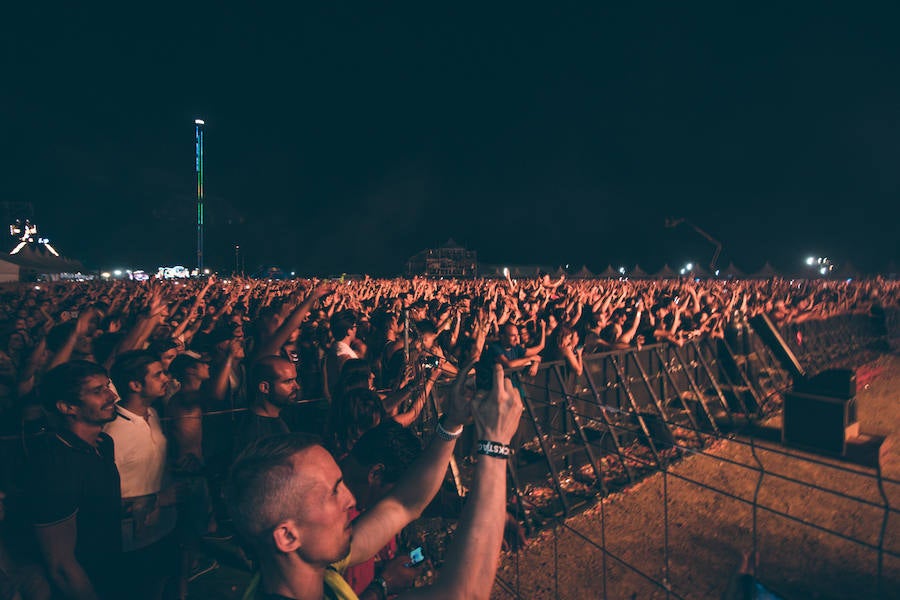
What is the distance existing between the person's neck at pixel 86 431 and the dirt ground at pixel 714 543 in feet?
9.49

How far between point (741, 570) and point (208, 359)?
521 cm

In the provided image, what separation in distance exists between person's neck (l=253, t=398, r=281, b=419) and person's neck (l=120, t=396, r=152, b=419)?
2.44 feet

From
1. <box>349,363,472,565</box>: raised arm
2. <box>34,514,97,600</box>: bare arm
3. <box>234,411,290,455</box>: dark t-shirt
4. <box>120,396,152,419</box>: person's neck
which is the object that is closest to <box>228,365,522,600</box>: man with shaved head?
<box>349,363,472,565</box>: raised arm

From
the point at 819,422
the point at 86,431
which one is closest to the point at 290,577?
the point at 86,431

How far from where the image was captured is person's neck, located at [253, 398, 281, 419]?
3.57 m

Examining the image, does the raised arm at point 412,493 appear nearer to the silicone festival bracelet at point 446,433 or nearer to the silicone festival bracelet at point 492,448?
the silicone festival bracelet at point 446,433

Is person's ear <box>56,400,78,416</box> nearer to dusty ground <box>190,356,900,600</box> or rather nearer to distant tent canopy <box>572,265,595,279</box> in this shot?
dusty ground <box>190,356,900,600</box>

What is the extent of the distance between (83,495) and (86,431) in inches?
15.6

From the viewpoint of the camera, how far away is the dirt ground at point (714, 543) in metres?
4.02

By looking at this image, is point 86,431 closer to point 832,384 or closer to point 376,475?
point 376,475

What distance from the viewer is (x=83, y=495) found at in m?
2.43

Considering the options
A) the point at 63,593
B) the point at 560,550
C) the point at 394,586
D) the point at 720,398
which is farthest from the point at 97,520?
the point at 720,398

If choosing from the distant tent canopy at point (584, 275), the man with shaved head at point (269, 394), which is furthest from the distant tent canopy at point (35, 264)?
the distant tent canopy at point (584, 275)

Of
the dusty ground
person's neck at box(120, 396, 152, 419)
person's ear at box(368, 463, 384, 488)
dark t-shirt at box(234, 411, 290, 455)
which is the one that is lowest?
the dusty ground
